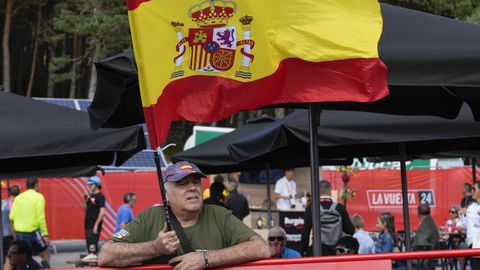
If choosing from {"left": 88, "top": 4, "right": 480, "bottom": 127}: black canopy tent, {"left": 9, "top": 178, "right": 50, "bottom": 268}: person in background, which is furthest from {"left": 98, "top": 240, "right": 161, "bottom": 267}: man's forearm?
{"left": 9, "top": 178, "right": 50, "bottom": 268}: person in background

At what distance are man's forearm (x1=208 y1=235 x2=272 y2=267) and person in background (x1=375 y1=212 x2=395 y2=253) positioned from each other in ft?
25.0

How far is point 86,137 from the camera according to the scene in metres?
7.62

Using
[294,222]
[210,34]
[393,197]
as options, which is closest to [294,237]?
[294,222]

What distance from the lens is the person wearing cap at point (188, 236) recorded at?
5016 millimetres

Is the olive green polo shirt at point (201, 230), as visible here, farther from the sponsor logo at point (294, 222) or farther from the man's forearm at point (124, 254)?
the sponsor logo at point (294, 222)

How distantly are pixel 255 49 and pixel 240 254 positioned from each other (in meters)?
1.13

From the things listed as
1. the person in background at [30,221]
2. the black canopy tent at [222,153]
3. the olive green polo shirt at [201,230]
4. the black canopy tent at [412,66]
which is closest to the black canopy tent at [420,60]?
the black canopy tent at [412,66]

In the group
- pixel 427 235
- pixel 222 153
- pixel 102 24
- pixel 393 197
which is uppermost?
pixel 102 24

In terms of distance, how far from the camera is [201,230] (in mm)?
5289

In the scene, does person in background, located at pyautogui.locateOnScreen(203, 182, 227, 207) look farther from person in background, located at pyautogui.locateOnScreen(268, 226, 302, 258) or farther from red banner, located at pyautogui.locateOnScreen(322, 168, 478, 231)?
red banner, located at pyautogui.locateOnScreen(322, 168, 478, 231)

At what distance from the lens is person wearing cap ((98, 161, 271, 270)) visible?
5.02 m

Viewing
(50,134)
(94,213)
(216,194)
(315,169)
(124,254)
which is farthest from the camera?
(94,213)

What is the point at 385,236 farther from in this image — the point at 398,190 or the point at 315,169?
the point at 398,190

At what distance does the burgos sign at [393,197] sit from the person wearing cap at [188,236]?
2187cm
